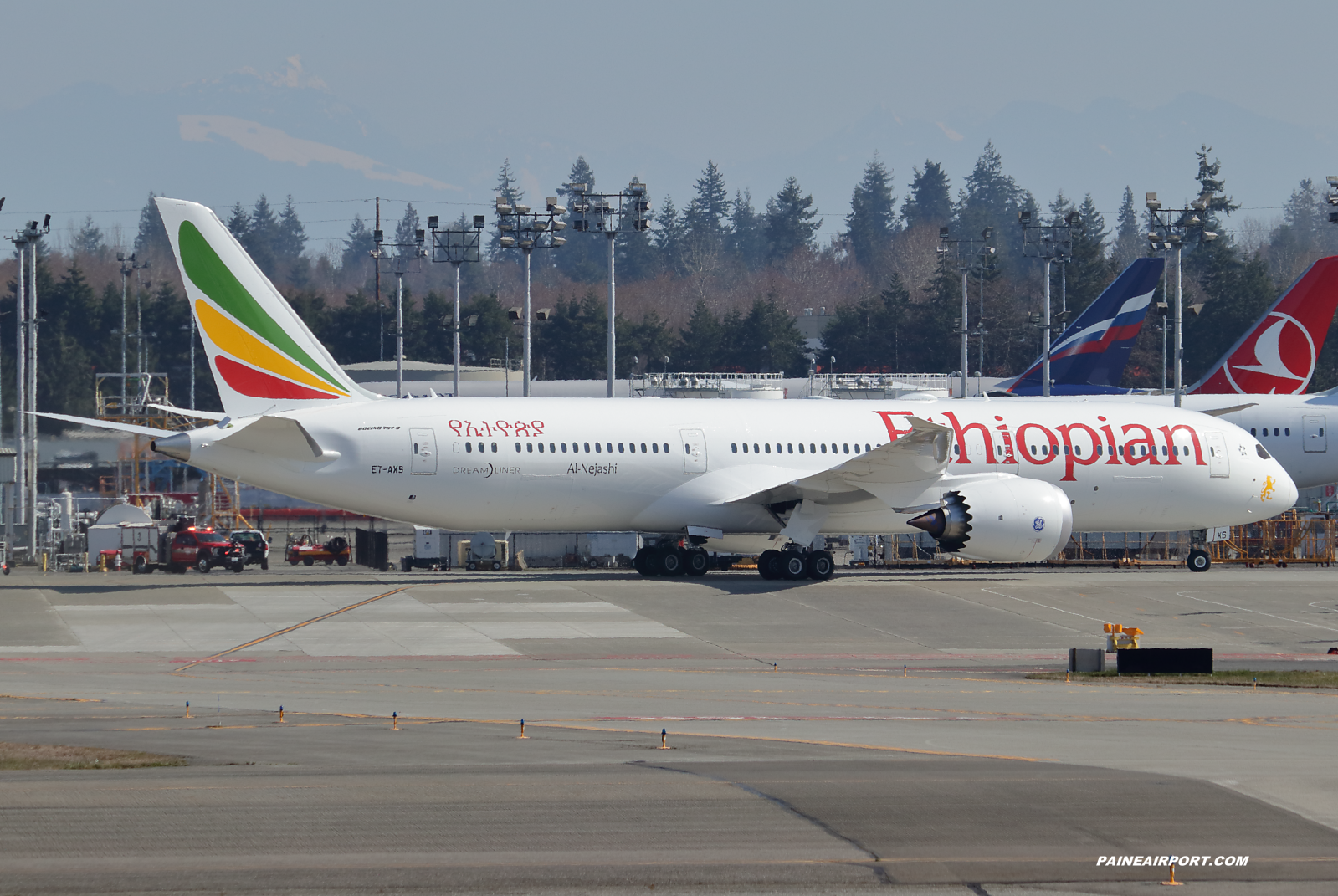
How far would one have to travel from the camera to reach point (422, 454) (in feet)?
123

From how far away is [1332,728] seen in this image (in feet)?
64.2

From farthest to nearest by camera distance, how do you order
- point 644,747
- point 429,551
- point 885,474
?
point 429,551 < point 885,474 < point 644,747

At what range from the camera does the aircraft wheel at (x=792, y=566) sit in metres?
39.7

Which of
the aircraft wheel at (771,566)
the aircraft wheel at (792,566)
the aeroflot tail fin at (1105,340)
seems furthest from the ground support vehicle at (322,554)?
the aeroflot tail fin at (1105,340)

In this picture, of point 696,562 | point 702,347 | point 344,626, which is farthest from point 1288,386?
point 702,347

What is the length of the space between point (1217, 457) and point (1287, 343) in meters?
16.9

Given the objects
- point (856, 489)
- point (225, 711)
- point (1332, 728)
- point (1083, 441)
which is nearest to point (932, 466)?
point (856, 489)

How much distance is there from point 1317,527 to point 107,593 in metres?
Answer: 38.2

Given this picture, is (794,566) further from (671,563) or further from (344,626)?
(344,626)

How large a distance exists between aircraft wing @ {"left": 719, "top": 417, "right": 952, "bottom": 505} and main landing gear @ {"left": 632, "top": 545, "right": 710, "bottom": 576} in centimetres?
228

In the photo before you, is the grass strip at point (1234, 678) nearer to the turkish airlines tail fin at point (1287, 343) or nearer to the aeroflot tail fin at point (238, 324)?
the aeroflot tail fin at point (238, 324)

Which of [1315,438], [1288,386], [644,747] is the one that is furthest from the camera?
[1288,386]

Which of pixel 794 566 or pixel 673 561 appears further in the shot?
pixel 673 561

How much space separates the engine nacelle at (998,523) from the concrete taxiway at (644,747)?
275 cm
